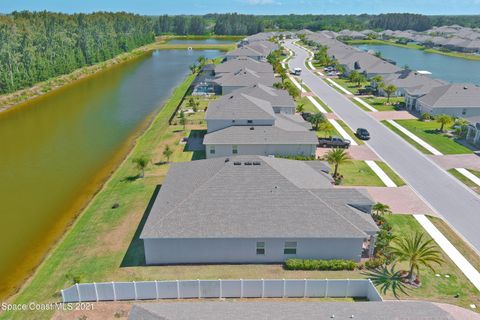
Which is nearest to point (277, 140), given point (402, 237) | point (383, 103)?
point (402, 237)

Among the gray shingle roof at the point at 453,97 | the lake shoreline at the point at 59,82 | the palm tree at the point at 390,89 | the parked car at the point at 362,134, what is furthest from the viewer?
the lake shoreline at the point at 59,82

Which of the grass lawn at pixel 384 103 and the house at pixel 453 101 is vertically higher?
the house at pixel 453 101

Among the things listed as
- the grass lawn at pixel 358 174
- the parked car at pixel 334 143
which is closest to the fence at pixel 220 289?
the grass lawn at pixel 358 174

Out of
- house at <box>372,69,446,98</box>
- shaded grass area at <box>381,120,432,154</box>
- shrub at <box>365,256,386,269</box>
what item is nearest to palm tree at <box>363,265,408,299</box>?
shrub at <box>365,256,386,269</box>

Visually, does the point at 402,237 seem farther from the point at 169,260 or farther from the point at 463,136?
the point at 463,136

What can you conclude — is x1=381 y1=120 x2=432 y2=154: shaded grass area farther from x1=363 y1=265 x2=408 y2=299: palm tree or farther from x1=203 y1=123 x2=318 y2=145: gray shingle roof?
x1=363 y1=265 x2=408 y2=299: palm tree

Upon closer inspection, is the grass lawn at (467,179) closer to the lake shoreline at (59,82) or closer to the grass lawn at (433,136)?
the grass lawn at (433,136)

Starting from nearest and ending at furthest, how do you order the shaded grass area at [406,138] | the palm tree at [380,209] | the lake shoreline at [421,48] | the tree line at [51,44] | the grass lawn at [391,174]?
the palm tree at [380,209] → the grass lawn at [391,174] → the shaded grass area at [406,138] → the tree line at [51,44] → the lake shoreline at [421,48]

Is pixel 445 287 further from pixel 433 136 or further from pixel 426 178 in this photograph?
pixel 433 136
